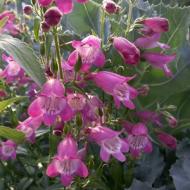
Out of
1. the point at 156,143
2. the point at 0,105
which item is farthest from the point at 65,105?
the point at 156,143

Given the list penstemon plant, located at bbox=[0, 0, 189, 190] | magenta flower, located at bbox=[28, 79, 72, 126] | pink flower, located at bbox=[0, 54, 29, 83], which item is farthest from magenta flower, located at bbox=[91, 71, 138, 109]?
pink flower, located at bbox=[0, 54, 29, 83]

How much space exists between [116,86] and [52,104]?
17cm

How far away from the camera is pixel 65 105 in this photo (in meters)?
0.95

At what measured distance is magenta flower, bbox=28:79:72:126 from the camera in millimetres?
938

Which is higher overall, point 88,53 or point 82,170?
point 88,53

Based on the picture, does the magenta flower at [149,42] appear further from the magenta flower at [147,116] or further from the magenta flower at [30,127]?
the magenta flower at [30,127]

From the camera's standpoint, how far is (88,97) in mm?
1033

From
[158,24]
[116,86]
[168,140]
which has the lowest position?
[168,140]

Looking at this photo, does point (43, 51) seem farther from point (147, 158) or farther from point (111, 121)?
point (147, 158)

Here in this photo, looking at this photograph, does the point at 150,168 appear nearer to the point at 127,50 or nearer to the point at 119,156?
the point at 119,156

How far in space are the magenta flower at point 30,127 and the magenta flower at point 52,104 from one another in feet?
0.30

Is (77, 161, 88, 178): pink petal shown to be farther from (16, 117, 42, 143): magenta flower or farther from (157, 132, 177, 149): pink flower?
(157, 132, 177, 149): pink flower

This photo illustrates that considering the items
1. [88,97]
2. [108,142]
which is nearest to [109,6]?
[88,97]

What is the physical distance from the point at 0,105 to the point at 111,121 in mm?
266
